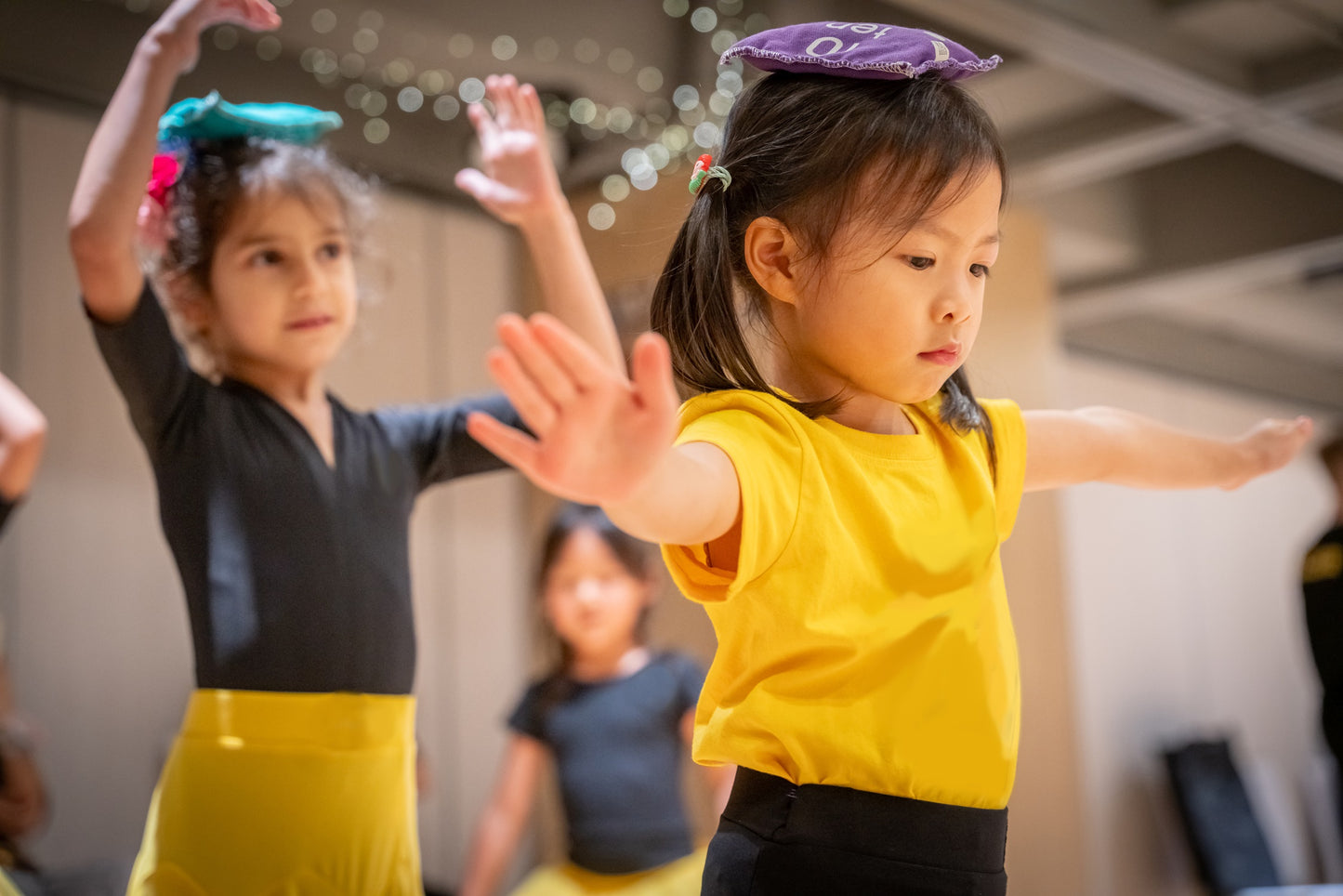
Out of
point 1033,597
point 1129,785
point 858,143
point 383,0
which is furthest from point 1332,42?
point 1129,785

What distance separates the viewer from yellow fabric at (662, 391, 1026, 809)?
2.25ft

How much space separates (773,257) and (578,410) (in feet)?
0.86

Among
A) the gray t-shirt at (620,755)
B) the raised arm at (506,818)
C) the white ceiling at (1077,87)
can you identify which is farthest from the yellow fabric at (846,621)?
the raised arm at (506,818)

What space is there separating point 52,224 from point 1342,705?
2239mm

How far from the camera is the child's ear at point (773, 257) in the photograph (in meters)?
0.75

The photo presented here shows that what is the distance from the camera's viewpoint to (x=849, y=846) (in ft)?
2.27

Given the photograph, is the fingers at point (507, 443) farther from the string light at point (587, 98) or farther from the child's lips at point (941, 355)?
the string light at point (587, 98)

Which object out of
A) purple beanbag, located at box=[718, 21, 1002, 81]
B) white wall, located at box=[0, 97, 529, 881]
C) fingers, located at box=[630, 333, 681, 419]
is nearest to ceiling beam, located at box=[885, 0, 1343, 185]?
white wall, located at box=[0, 97, 529, 881]

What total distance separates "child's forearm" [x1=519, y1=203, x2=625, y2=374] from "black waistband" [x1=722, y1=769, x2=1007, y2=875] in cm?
32

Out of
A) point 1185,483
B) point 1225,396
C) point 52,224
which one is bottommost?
point 1185,483

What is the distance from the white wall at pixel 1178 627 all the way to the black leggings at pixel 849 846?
2277 mm

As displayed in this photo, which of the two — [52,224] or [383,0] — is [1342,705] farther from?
[52,224]

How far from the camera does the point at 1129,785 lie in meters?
3.25

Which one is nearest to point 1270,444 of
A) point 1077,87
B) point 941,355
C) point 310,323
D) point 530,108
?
point 941,355
